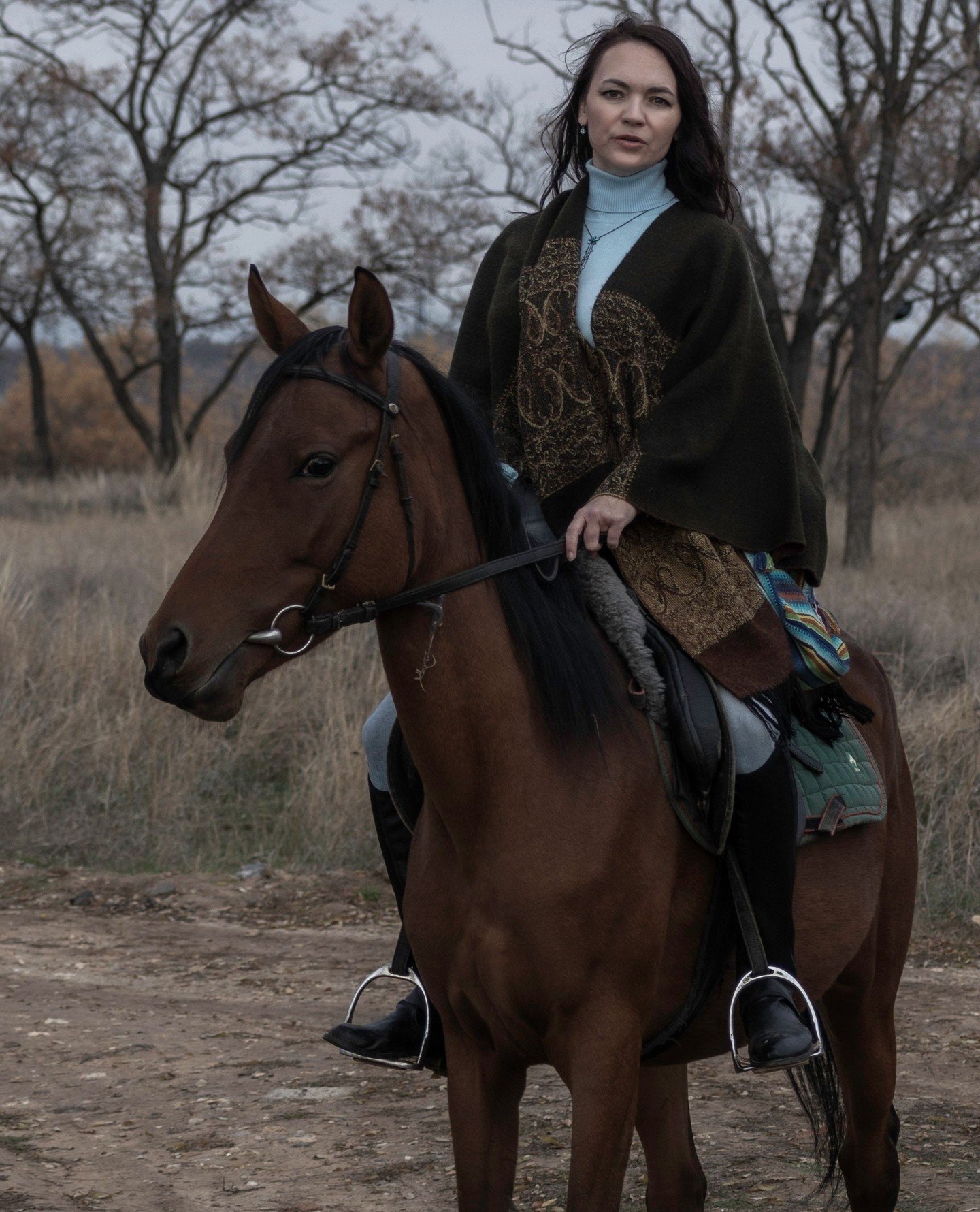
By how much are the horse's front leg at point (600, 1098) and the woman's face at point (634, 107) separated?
180cm

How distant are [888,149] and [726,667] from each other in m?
11.8

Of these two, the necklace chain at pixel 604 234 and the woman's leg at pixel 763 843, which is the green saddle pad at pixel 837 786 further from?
the necklace chain at pixel 604 234

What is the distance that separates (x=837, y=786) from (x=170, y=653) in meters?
1.69

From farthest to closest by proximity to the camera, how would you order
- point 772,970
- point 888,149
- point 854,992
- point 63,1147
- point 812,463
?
point 888,149 < point 63,1147 < point 854,992 < point 812,463 < point 772,970

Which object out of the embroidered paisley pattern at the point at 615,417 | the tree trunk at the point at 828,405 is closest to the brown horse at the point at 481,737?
the embroidered paisley pattern at the point at 615,417

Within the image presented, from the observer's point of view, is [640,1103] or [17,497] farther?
[17,497]

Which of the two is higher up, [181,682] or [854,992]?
[181,682]

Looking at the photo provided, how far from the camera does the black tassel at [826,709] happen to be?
3.11m

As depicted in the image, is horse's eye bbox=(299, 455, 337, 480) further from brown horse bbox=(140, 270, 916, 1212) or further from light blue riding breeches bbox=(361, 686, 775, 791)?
light blue riding breeches bbox=(361, 686, 775, 791)

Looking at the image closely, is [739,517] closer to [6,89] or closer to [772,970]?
[772,970]

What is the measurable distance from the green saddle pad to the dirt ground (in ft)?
3.90

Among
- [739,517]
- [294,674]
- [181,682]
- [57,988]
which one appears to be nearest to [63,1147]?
[57,988]

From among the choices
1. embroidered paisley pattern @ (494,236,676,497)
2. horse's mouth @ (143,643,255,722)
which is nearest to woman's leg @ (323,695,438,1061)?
embroidered paisley pattern @ (494,236,676,497)

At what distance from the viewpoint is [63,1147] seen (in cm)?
386
